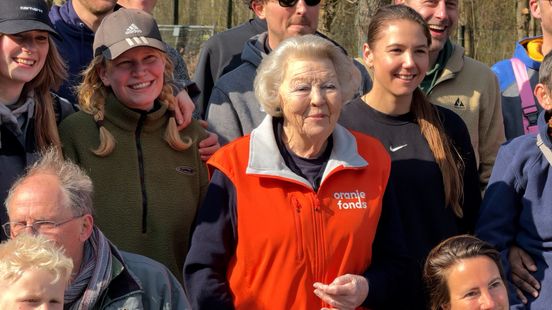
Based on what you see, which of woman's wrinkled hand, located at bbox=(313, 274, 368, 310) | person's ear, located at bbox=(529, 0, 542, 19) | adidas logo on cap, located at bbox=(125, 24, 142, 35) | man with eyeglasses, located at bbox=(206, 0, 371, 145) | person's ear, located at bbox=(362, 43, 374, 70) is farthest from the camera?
person's ear, located at bbox=(529, 0, 542, 19)

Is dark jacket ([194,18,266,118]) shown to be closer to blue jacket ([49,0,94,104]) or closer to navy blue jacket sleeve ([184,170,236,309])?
blue jacket ([49,0,94,104])

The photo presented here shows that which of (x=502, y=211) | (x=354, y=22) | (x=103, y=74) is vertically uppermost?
(x=103, y=74)

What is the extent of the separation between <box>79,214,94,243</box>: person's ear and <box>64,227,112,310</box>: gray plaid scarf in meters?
0.06

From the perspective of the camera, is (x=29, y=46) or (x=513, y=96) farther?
(x=513, y=96)

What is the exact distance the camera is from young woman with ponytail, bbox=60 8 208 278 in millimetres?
4449

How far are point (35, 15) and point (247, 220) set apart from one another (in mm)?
1340

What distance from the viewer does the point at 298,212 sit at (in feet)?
13.3

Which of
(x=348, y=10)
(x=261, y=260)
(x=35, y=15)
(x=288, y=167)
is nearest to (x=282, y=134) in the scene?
(x=288, y=167)

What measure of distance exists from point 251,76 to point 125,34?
91 cm

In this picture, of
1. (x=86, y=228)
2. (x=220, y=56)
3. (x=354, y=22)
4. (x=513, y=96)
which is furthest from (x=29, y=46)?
(x=354, y=22)

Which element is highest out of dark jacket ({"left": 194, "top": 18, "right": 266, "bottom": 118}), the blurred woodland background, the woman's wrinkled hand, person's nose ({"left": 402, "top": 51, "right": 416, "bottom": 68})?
person's nose ({"left": 402, "top": 51, "right": 416, "bottom": 68})

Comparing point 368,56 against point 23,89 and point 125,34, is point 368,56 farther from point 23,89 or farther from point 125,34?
point 23,89

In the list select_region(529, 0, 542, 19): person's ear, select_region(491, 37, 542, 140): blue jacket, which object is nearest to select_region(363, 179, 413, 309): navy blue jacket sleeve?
select_region(491, 37, 542, 140): blue jacket

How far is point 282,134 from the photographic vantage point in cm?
430
